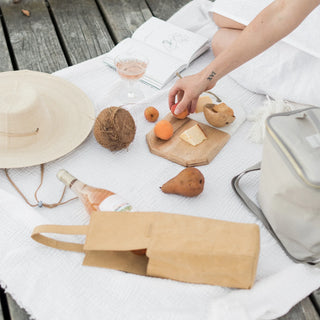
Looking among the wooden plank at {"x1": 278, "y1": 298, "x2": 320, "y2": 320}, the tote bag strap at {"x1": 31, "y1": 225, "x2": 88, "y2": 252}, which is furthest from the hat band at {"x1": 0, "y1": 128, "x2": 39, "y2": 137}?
the wooden plank at {"x1": 278, "y1": 298, "x2": 320, "y2": 320}

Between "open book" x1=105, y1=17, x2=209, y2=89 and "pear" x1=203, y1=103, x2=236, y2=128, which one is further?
"open book" x1=105, y1=17, x2=209, y2=89

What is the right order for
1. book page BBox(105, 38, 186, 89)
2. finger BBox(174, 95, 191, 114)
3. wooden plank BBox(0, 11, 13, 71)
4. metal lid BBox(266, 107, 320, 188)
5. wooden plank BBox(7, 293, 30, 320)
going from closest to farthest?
1. metal lid BBox(266, 107, 320, 188)
2. wooden plank BBox(7, 293, 30, 320)
3. finger BBox(174, 95, 191, 114)
4. book page BBox(105, 38, 186, 89)
5. wooden plank BBox(0, 11, 13, 71)

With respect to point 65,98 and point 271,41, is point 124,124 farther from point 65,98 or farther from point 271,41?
point 271,41

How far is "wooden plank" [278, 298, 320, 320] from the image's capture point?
100 cm

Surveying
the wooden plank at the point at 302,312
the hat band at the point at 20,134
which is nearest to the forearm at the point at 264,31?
the hat band at the point at 20,134

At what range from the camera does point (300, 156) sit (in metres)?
0.84

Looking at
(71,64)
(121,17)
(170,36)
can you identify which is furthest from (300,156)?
(121,17)

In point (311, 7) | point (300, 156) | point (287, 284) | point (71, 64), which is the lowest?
point (71, 64)

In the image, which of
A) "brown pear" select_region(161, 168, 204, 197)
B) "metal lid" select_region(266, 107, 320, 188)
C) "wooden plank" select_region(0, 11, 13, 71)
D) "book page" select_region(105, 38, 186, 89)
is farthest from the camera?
"wooden plank" select_region(0, 11, 13, 71)

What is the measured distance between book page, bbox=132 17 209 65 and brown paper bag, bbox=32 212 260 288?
82 centimetres

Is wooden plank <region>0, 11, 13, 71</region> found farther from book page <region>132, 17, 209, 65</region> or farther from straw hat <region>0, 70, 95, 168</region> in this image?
book page <region>132, 17, 209, 65</region>

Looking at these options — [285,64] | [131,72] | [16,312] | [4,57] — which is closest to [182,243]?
[16,312]

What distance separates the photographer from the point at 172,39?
1.62 m

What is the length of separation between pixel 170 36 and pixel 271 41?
1.94ft
